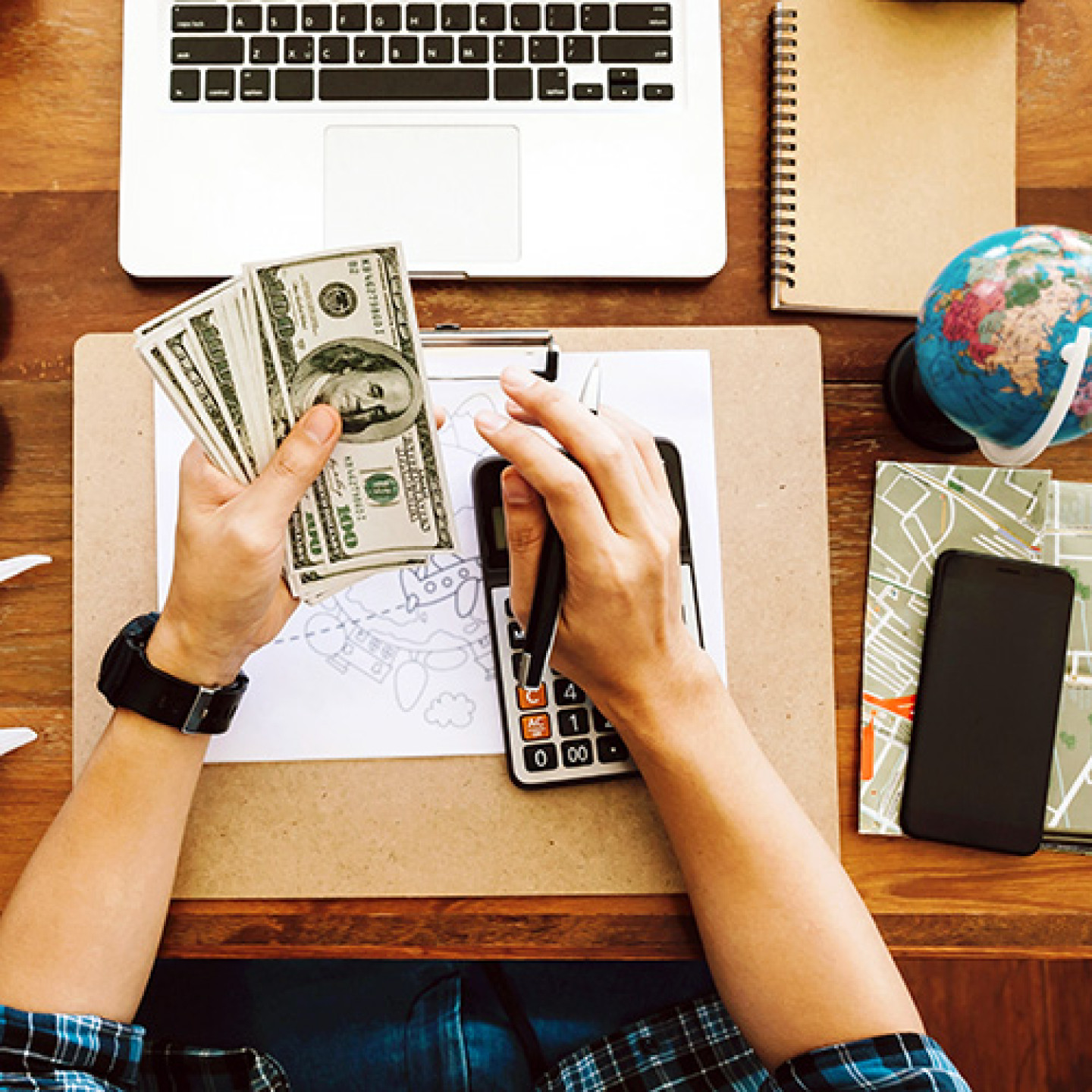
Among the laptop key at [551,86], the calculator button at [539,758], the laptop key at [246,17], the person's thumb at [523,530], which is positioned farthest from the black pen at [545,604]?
the laptop key at [246,17]

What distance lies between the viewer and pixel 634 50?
0.67 meters

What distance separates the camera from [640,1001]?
0.88m

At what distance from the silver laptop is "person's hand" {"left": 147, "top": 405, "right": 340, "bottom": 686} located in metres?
0.19

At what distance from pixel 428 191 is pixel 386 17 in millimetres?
130

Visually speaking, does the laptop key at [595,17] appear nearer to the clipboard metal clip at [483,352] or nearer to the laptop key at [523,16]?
the laptop key at [523,16]

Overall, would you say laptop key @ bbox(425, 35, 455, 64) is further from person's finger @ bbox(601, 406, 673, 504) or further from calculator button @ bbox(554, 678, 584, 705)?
calculator button @ bbox(554, 678, 584, 705)

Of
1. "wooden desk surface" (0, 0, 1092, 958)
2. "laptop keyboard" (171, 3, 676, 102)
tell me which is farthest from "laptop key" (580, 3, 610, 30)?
"wooden desk surface" (0, 0, 1092, 958)

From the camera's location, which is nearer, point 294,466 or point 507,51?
point 294,466

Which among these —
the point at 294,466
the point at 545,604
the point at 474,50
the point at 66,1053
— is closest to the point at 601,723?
the point at 545,604

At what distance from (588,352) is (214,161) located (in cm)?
31

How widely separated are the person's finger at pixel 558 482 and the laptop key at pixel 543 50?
12.5 inches

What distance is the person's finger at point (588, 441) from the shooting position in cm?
52

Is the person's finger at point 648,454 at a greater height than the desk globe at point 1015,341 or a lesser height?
lesser

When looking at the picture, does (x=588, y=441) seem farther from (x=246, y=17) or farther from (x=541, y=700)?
(x=246, y=17)
